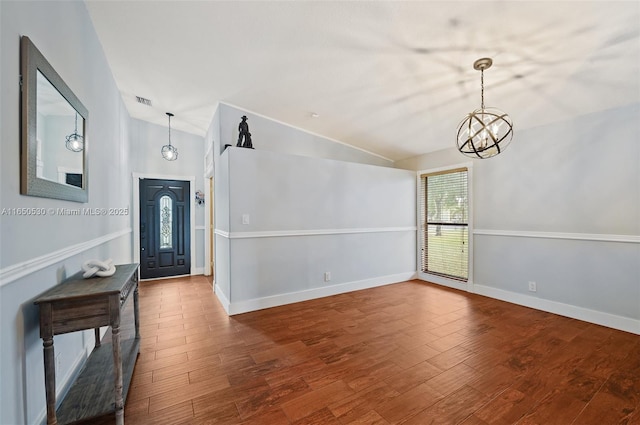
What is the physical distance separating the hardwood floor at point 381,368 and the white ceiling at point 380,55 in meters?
2.64

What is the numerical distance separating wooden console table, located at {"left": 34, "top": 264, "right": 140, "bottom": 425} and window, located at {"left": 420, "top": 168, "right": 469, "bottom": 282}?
4624 mm

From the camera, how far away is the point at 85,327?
58.1 inches

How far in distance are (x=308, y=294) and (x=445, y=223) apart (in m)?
2.79

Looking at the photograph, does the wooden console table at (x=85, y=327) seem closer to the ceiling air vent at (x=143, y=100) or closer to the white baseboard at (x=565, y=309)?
the ceiling air vent at (x=143, y=100)

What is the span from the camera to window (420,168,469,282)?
176 inches

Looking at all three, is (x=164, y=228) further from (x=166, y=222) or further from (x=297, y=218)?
(x=297, y=218)

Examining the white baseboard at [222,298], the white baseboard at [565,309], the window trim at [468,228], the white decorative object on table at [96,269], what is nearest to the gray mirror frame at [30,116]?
the white decorative object on table at [96,269]

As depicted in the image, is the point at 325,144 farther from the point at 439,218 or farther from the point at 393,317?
the point at 393,317

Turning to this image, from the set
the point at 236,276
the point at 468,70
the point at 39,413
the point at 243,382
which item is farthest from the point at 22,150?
the point at 468,70

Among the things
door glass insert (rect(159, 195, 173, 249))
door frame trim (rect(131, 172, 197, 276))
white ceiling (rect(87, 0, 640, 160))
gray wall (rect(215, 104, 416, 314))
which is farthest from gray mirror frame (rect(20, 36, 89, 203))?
door glass insert (rect(159, 195, 173, 249))

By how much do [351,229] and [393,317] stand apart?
1.55m

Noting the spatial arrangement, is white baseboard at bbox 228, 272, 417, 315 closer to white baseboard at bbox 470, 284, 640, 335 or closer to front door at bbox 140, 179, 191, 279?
white baseboard at bbox 470, 284, 640, 335

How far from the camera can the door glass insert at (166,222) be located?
5.23 m

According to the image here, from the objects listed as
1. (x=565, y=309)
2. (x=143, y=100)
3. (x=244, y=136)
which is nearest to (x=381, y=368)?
(x=565, y=309)
